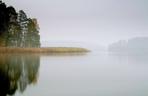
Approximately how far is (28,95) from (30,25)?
49605 mm

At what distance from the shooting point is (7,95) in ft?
31.4

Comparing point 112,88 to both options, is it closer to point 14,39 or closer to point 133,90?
point 133,90

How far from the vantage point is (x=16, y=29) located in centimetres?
5294

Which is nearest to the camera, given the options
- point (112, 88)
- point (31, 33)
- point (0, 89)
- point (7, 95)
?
point (7, 95)

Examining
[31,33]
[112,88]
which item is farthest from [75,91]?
[31,33]

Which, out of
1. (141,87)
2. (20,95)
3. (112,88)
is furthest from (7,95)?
(141,87)

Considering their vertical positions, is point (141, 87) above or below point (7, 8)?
below

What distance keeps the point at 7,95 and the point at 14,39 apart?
44.1m

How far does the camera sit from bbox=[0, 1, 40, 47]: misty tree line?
48406 millimetres

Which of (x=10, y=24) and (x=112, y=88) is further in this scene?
(x=10, y=24)

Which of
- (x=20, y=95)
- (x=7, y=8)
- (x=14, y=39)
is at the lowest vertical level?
(x=20, y=95)

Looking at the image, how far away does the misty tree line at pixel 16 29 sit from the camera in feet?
159

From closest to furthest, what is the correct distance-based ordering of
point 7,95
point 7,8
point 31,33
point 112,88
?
point 7,95
point 112,88
point 7,8
point 31,33

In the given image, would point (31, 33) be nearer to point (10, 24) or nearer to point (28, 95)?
point (10, 24)
